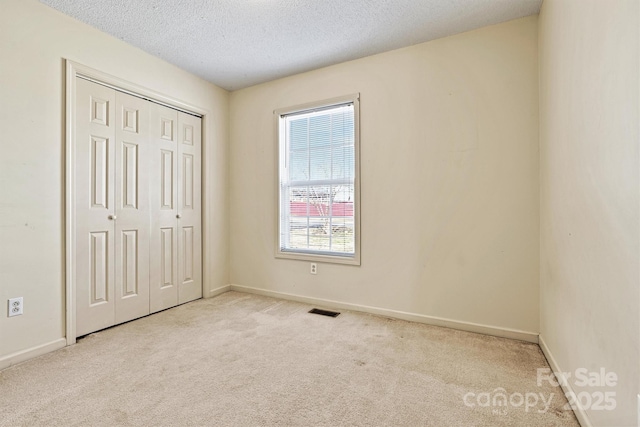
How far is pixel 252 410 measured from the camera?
1576mm

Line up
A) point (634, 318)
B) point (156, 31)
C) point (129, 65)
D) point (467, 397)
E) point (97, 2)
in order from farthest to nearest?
point (129, 65) < point (156, 31) < point (97, 2) < point (467, 397) < point (634, 318)

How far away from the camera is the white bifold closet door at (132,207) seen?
2.53m

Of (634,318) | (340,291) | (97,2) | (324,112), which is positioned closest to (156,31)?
(97,2)

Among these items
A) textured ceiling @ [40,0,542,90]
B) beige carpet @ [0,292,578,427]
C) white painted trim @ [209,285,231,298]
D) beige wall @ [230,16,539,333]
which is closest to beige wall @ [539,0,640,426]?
beige wall @ [230,16,539,333]

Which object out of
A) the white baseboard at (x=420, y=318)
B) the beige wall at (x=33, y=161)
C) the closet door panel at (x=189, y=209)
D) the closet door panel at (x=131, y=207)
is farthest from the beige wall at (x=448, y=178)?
the beige wall at (x=33, y=161)

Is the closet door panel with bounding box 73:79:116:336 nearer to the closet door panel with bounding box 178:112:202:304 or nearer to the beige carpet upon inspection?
the beige carpet

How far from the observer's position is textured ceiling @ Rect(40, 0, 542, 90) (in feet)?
7.50

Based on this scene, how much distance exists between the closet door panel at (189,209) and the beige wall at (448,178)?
1.23m

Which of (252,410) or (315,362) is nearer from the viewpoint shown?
(252,410)

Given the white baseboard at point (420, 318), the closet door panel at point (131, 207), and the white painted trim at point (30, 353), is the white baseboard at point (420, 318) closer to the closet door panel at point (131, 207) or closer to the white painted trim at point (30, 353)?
the closet door panel at point (131, 207)

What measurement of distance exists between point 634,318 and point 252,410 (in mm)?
1641

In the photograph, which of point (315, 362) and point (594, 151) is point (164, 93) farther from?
point (594, 151)

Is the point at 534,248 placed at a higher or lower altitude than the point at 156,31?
lower

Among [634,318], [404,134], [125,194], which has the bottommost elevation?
[634,318]
